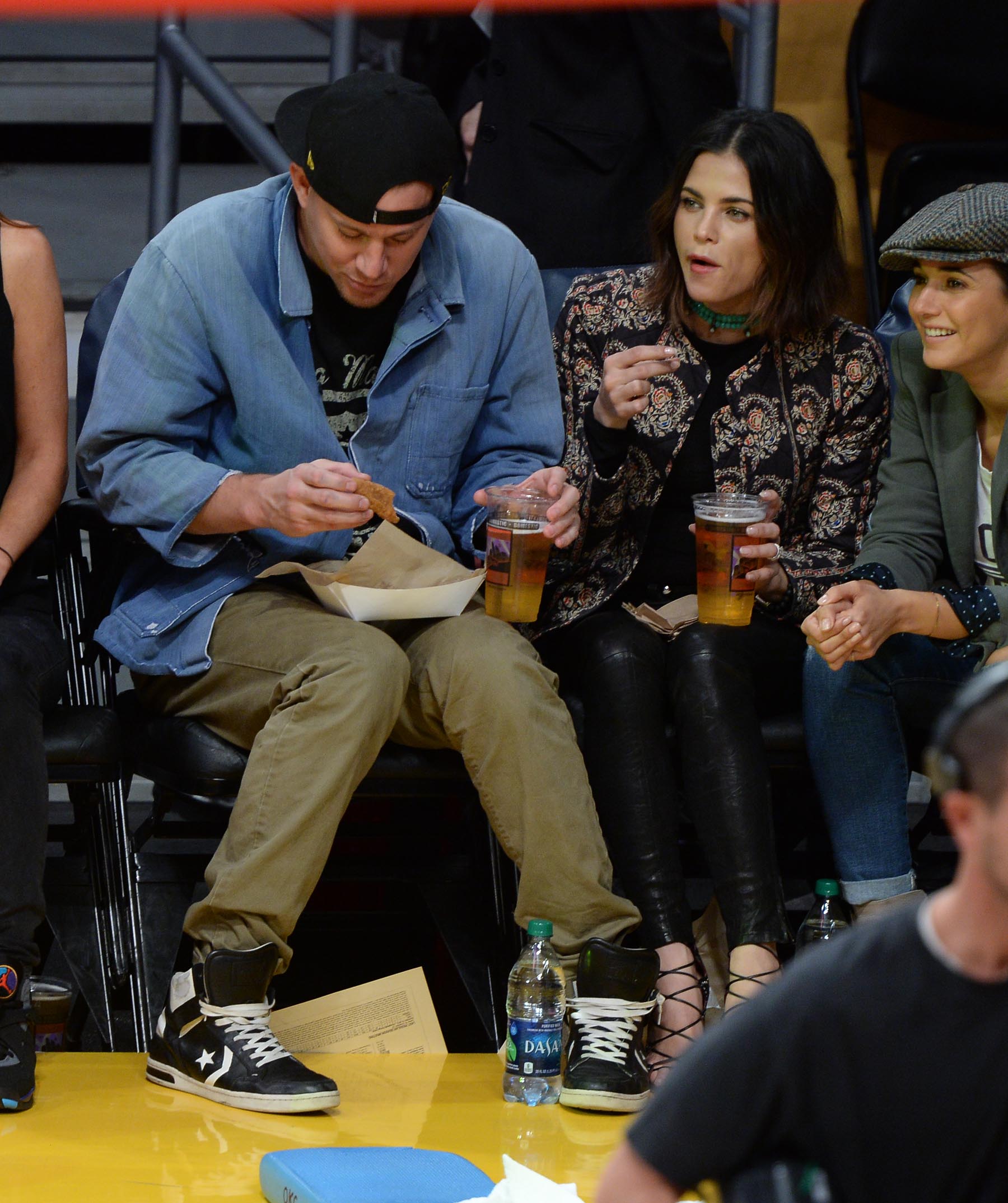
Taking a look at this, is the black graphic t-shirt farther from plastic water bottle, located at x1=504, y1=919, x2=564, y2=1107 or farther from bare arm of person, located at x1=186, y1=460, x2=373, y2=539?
plastic water bottle, located at x1=504, y1=919, x2=564, y2=1107

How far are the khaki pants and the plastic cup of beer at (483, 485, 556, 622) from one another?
0.04 metres

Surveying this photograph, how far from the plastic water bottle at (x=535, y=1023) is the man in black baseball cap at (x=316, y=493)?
4cm

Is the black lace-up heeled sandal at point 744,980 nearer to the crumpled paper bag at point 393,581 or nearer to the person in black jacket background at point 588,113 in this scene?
the crumpled paper bag at point 393,581

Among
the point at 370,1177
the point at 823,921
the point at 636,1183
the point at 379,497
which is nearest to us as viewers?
the point at 636,1183

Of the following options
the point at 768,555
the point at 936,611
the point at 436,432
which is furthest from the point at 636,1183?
the point at 436,432

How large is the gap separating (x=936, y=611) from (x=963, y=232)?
0.58 meters

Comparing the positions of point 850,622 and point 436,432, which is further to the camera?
point 436,432

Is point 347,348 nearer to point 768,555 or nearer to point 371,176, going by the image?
point 371,176

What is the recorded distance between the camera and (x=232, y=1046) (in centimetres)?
209

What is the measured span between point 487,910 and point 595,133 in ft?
5.30

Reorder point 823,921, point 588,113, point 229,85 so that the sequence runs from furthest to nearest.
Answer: point 229,85 → point 588,113 → point 823,921

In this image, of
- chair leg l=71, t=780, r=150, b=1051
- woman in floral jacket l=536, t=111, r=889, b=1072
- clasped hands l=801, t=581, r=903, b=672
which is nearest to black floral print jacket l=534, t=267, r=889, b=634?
woman in floral jacket l=536, t=111, r=889, b=1072

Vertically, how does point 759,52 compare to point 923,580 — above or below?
above

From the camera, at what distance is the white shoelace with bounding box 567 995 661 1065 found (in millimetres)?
2143
